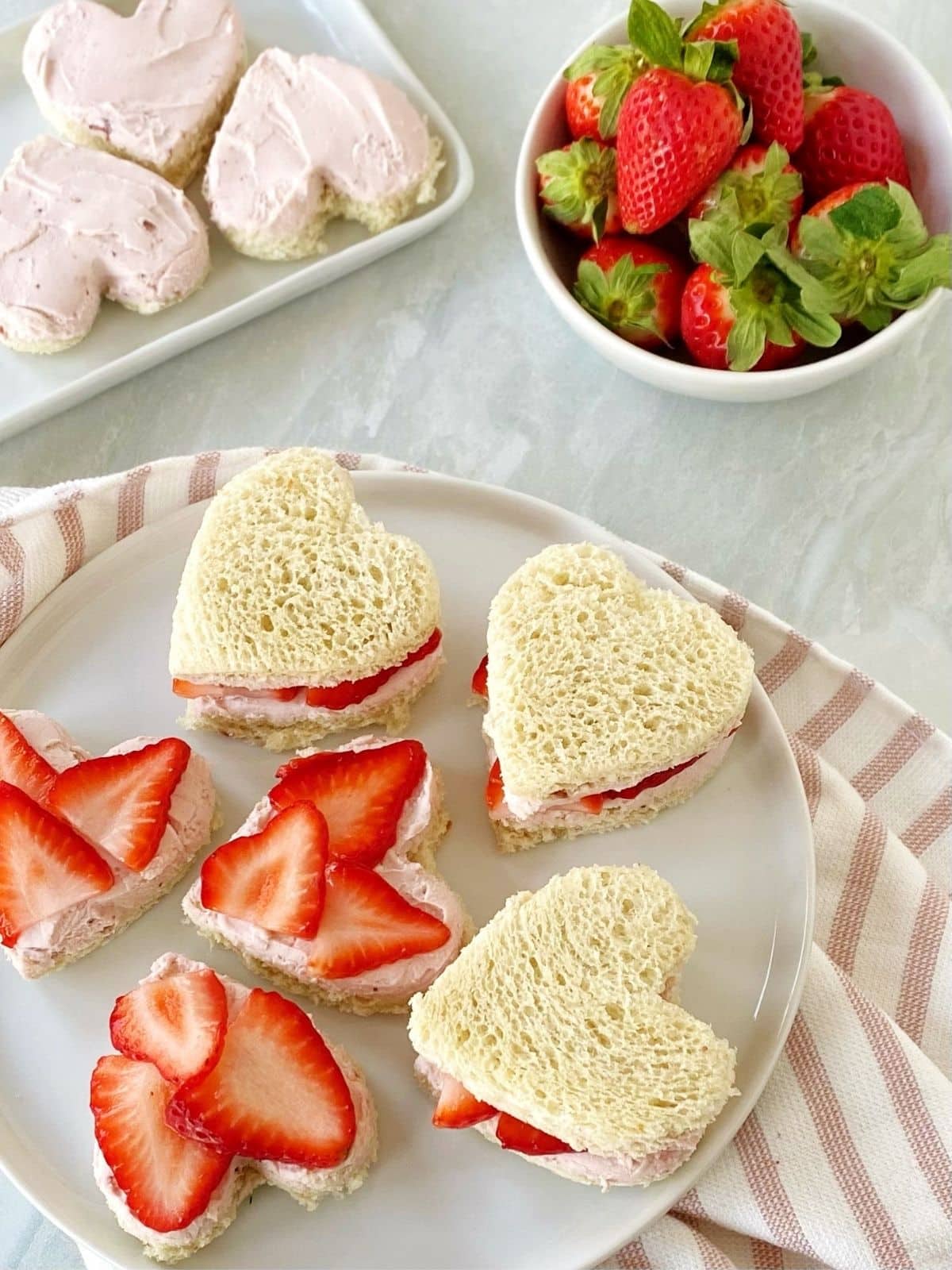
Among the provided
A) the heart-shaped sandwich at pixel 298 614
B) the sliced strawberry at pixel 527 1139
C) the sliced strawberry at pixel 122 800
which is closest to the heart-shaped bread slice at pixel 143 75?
the heart-shaped sandwich at pixel 298 614

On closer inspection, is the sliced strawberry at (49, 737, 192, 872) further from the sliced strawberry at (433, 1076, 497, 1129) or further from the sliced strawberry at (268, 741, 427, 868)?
the sliced strawberry at (433, 1076, 497, 1129)

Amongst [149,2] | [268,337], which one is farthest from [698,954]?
[149,2]

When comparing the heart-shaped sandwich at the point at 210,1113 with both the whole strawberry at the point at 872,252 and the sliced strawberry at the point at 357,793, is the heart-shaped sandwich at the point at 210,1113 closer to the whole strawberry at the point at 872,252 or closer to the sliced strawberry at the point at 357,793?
the sliced strawberry at the point at 357,793

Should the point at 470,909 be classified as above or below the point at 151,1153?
above

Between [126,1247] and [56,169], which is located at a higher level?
[56,169]

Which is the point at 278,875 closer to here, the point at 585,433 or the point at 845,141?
the point at 585,433

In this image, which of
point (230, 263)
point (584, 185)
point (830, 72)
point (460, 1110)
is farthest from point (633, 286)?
point (460, 1110)

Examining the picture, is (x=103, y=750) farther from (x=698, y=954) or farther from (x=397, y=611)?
(x=698, y=954)
